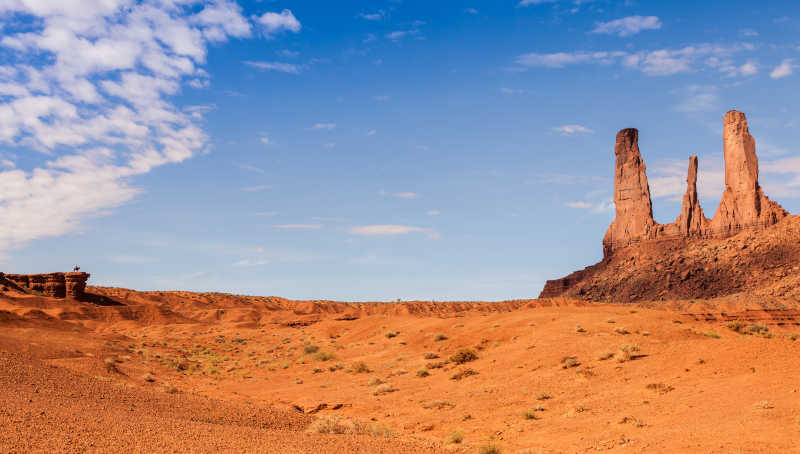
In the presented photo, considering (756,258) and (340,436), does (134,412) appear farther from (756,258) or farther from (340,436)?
(756,258)

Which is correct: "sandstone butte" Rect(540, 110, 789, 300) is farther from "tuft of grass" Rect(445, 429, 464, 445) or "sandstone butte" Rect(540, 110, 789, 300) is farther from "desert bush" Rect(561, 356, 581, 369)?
"tuft of grass" Rect(445, 429, 464, 445)

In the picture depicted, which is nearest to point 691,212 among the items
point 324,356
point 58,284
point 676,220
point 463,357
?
point 676,220

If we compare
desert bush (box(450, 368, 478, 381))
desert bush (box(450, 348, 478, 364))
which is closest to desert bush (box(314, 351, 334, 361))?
desert bush (box(450, 348, 478, 364))

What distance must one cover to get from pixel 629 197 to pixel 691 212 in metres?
15.5

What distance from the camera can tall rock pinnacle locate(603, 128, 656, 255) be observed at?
10994 cm

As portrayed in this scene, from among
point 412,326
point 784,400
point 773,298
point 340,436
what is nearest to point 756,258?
point 773,298

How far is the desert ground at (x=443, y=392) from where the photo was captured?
1029cm

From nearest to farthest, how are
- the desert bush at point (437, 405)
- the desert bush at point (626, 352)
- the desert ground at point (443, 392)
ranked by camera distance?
1. the desert ground at point (443, 392)
2. the desert bush at point (437, 405)
3. the desert bush at point (626, 352)

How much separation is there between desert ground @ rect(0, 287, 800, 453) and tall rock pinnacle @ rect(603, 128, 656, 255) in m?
87.3

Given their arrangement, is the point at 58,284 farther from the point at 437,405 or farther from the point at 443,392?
the point at 437,405

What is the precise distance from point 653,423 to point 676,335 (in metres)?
10.7

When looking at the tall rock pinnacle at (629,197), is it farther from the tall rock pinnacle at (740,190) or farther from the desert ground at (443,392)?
the desert ground at (443,392)

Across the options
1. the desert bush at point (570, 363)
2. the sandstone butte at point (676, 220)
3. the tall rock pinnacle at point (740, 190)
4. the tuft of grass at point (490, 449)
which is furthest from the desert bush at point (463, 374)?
the tall rock pinnacle at point (740, 190)

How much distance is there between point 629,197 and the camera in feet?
374
